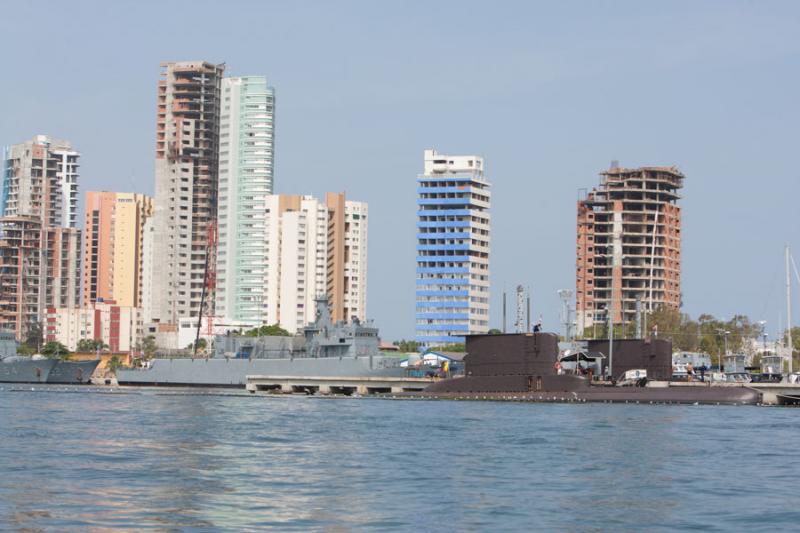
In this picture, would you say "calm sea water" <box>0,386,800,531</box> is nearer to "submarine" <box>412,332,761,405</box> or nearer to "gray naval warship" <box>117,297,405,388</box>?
"submarine" <box>412,332,761,405</box>

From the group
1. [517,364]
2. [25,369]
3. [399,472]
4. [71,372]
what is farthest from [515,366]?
[71,372]

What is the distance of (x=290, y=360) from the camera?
124 meters

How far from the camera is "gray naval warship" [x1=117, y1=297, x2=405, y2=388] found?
119m

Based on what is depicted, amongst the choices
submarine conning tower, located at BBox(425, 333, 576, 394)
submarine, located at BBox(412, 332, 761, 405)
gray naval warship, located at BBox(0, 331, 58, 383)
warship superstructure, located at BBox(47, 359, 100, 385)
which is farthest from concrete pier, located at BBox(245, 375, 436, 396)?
warship superstructure, located at BBox(47, 359, 100, 385)

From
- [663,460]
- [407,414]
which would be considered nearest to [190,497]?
[663,460]

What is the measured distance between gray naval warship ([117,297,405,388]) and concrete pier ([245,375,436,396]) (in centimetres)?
598

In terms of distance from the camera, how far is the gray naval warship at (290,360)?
119 metres

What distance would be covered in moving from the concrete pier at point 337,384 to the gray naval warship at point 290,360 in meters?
5.98

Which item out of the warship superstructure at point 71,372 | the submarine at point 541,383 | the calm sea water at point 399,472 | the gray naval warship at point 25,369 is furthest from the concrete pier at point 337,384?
the warship superstructure at point 71,372

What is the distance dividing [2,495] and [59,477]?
4241 millimetres

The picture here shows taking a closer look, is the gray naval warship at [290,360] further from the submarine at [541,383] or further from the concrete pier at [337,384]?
the submarine at [541,383]

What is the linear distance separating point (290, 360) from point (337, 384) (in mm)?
16413

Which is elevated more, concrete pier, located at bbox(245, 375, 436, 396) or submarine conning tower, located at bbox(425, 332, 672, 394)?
submarine conning tower, located at bbox(425, 332, 672, 394)

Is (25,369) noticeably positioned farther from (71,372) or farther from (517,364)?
(517,364)
